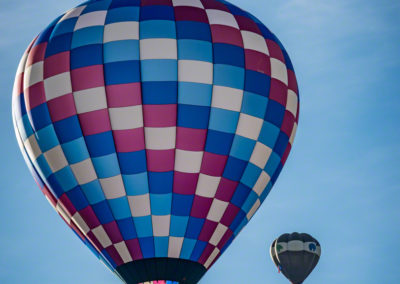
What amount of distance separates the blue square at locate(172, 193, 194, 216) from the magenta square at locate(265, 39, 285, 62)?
293cm

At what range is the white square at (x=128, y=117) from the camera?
18.7 metres

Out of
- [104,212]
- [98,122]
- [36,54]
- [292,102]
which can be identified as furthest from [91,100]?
[292,102]

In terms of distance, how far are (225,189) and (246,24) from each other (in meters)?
2.83

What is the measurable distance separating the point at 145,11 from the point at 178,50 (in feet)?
3.10

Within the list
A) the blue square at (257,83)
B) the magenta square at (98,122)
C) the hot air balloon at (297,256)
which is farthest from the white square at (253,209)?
the hot air balloon at (297,256)

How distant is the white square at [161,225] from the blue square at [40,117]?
2.30 meters

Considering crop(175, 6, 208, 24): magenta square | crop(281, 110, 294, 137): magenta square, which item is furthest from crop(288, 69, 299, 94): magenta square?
crop(175, 6, 208, 24): magenta square

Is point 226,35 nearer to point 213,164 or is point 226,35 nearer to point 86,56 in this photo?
point 213,164

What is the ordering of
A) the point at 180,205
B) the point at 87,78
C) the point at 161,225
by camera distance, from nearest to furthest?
1. the point at 161,225
2. the point at 180,205
3. the point at 87,78

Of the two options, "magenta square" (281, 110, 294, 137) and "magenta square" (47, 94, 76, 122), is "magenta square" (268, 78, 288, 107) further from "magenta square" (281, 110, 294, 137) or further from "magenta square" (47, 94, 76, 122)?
"magenta square" (47, 94, 76, 122)

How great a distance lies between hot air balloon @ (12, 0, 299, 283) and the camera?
18.7m

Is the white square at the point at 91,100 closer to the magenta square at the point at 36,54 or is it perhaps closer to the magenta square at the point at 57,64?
the magenta square at the point at 57,64

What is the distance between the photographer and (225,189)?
19.0 metres

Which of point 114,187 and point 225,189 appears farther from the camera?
point 225,189
